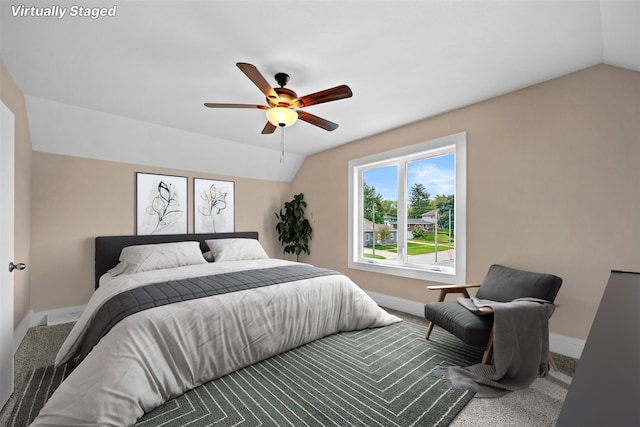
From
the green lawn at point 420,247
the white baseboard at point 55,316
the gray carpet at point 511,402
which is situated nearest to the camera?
the gray carpet at point 511,402

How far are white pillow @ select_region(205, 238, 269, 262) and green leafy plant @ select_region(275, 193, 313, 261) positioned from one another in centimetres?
88

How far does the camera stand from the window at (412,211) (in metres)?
3.22

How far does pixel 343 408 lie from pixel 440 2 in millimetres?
2572

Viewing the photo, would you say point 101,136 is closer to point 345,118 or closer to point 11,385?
point 11,385

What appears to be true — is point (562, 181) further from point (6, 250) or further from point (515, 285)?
point (6, 250)

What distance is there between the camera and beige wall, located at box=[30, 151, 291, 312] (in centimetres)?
322

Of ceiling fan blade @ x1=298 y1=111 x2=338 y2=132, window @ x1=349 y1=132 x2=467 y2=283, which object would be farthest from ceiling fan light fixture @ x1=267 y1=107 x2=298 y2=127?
window @ x1=349 y1=132 x2=467 y2=283

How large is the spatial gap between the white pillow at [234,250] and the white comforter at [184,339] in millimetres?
831

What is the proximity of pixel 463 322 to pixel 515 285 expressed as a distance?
0.65m

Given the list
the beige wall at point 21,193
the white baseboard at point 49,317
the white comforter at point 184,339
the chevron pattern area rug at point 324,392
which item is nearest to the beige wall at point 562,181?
the chevron pattern area rug at point 324,392

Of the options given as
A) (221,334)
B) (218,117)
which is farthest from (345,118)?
(221,334)

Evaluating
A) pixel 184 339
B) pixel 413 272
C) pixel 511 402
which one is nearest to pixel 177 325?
pixel 184 339

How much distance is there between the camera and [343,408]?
180 cm

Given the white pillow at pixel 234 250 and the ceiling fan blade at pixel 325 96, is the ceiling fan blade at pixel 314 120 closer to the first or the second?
the ceiling fan blade at pixel 325 96
